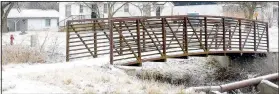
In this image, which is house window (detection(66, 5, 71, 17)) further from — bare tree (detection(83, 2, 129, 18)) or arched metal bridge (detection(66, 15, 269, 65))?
arched metal bridge (detection(66, 15, 269, 65))

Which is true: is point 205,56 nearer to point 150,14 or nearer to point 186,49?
point 186,49

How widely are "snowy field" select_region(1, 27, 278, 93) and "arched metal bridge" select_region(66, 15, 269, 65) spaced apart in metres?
0.35

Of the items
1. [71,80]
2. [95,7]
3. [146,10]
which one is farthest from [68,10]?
[146,10]

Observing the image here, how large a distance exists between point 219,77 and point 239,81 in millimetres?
1195

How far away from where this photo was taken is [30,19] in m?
6.38

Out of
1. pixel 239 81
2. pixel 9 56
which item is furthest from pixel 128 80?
pixel 9 56

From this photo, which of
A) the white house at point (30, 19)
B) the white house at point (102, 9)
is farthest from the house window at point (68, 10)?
the white house at point (30, 19)

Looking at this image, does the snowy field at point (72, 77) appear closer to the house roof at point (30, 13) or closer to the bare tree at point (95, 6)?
the house roof at point (30, 13)

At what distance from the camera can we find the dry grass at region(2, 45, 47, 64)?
8164 mm

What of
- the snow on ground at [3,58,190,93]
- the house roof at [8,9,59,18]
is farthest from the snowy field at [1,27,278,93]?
the house roof at [8,9,59,18]

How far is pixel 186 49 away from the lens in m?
9.28

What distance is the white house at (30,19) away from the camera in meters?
6.27

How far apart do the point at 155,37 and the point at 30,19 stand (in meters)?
3.08

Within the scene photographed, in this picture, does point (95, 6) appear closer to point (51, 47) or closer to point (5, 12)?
point (5, 12)
